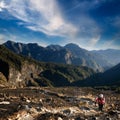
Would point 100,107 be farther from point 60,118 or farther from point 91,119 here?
point 60,118

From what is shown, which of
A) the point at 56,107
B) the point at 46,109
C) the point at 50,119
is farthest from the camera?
the point at 56,107

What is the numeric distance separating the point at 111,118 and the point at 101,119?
1.32m

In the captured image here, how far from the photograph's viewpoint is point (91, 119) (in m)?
36.1

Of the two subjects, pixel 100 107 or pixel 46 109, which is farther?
pixel 100 107

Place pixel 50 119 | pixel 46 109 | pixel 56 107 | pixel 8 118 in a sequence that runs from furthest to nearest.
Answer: pixel 56 107, pixel 46 109, pixel 50 119, pixel 8 118

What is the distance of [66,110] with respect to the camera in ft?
142

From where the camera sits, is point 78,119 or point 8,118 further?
point 78,119

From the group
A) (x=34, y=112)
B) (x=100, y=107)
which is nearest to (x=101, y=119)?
(x=34, y=112)

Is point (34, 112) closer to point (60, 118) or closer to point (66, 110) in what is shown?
point (60, 118)

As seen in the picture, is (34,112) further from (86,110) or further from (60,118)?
(86,110)

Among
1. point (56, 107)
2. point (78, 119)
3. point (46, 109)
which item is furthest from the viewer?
point (56, 107)

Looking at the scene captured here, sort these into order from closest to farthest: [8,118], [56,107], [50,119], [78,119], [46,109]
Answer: [8,118], [50,119], [78,119], [46,109], [56,107]

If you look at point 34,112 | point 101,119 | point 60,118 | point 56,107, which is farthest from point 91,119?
point 56,107

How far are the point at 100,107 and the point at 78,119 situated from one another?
40.2ft
